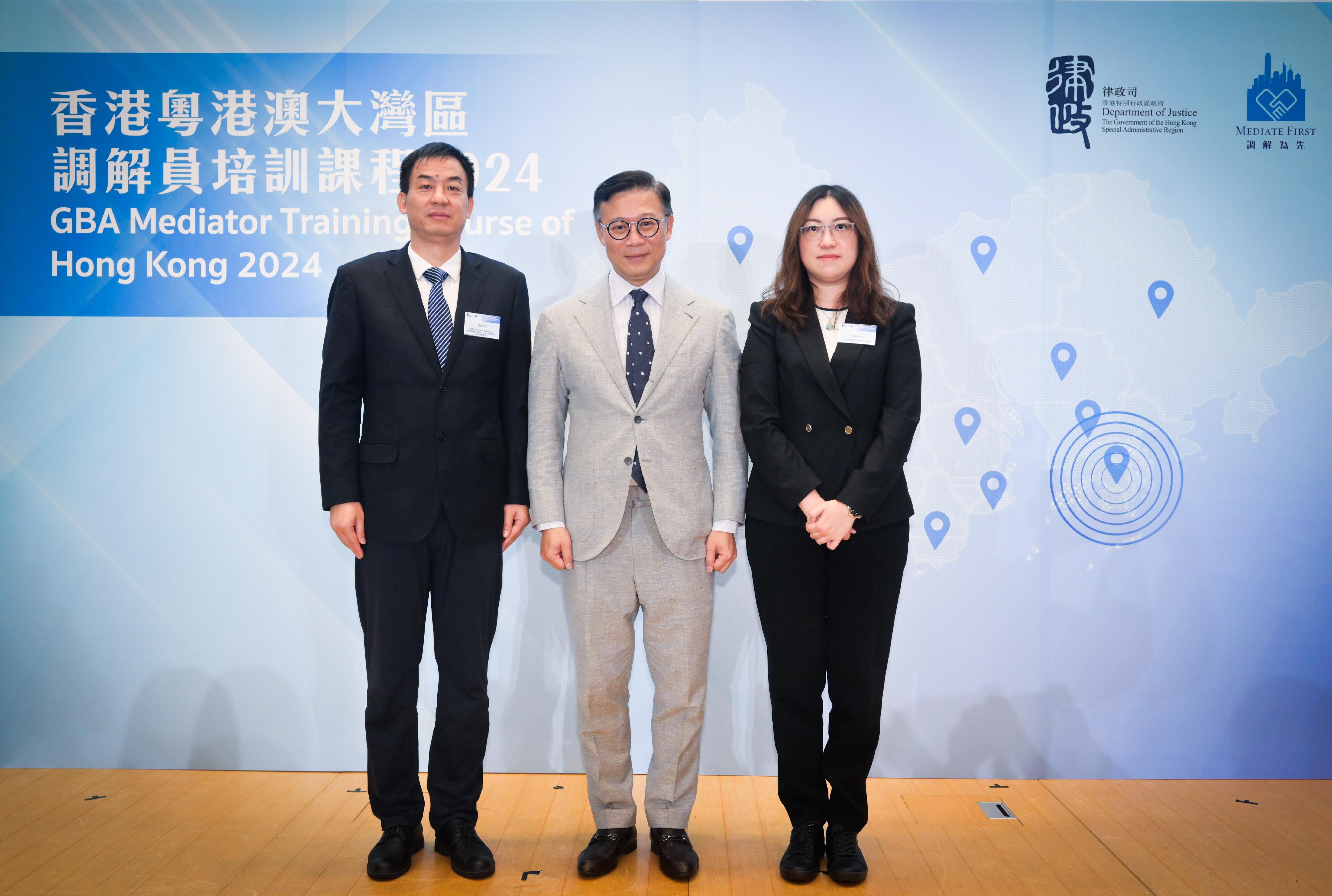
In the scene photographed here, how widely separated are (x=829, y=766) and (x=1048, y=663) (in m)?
1.19

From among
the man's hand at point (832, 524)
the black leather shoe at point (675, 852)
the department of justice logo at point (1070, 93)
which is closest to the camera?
the man's hand at point (832, 524)

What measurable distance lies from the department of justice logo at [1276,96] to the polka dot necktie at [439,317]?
2.84m

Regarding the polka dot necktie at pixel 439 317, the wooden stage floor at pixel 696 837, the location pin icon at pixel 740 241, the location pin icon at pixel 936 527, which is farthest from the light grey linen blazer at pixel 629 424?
the location pin icon at pixel 936 527

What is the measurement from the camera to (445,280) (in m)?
2.54

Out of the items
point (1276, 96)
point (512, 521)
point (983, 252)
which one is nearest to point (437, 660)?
point (512, 521)

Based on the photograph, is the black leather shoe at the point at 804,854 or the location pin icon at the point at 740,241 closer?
the black leather shoe at the point at 804,854

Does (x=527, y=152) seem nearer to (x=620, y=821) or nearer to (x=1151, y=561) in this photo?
(x=620, y=821)

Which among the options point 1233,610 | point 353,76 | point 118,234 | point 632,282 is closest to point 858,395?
point 632,282

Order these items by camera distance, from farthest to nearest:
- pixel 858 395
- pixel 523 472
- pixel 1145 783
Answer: pixel 1145 783 → pixel 523 472 → pixel 858 395

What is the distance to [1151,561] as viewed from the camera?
126 inches

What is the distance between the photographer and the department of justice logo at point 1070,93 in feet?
10.4

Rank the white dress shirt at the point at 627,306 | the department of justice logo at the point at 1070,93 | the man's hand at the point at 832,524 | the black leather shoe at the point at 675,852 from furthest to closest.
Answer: the department of justice logo at the point at 1070,93
the white dress shirt at the point at 627,306
the black leather shoe at the point at 675,852
the man's hand at the point at 832,524

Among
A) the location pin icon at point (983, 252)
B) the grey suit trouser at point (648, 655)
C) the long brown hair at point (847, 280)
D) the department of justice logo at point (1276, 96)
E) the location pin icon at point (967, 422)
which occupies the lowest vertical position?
the grey suit trouser at point (648, 655)

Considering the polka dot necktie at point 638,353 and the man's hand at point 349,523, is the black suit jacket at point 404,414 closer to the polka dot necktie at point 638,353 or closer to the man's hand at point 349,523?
the man's hand at point 349,523
